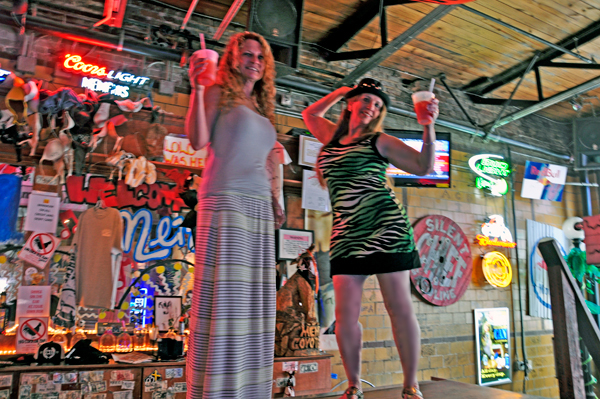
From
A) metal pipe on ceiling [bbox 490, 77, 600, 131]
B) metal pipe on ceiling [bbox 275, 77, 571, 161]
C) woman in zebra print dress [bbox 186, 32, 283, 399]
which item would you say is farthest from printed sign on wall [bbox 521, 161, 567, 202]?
woman in zebra print dress [bbox 186, 32, 283, 399]

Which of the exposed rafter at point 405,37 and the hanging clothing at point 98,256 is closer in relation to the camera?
the hanging clothing at point 98,256

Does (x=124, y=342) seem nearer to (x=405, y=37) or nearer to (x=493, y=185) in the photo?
(x=405, y=37)

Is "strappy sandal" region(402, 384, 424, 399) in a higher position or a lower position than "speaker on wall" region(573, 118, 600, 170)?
lower

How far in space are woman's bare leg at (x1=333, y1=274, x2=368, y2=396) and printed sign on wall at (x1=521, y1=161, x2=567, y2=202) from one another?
19.0 feet

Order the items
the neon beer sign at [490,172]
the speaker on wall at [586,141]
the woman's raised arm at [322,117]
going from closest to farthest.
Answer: the woman's raised arm at [322,117] < the neon beer sign at [490,172] < the speaker on wall at [586,141]

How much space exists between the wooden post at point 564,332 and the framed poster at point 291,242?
2292 mm

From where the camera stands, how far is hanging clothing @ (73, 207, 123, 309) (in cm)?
329

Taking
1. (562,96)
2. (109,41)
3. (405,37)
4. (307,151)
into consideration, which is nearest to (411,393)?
(307,151)

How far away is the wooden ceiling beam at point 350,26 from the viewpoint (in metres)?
4.34

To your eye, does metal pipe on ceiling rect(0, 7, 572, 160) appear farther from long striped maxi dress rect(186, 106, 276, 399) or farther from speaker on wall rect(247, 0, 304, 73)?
long striped maxi dress rect(186, 106, 276, 399)

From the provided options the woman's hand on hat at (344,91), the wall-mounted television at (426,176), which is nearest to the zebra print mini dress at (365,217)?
the woman's hand on hat at (344,91)

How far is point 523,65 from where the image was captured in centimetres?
555

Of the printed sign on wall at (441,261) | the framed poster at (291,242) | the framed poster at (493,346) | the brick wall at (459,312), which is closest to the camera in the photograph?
the framed poster at (291,242)

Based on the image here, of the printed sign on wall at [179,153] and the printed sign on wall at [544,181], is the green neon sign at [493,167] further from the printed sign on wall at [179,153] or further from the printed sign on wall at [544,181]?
the printed sign on wall at [179,153]
